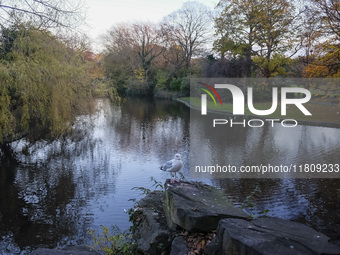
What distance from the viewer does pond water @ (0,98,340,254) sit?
8.25m

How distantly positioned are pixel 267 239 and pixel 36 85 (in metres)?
10.3

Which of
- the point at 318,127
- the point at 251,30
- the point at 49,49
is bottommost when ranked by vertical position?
the point at 318,127

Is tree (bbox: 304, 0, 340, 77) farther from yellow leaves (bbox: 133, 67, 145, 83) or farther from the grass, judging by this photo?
yellow leaves (bbox: 133, 67, 145, 83)

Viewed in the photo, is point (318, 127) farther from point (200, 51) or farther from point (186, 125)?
point (200, 51)

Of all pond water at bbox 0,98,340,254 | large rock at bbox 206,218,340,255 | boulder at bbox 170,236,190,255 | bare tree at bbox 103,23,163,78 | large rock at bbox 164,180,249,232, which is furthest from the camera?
bare tree at bbox 103,23,163,78

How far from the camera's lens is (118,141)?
17.9 m

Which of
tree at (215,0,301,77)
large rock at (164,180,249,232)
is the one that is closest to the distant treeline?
tree at (215,0,301,77)

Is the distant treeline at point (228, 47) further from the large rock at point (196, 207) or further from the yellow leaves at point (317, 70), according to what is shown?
the large rock at point (196, 207)

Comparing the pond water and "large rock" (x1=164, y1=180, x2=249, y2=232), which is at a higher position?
"large rock" (x1=164, y1=180, x2=249, y2=232)

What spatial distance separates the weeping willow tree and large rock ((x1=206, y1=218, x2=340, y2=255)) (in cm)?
930

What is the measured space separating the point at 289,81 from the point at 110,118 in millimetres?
19538

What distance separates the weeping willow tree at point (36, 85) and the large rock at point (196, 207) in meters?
7.41

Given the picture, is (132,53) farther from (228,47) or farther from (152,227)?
(152,227)

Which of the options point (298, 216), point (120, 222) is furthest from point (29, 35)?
point (298, 216)
